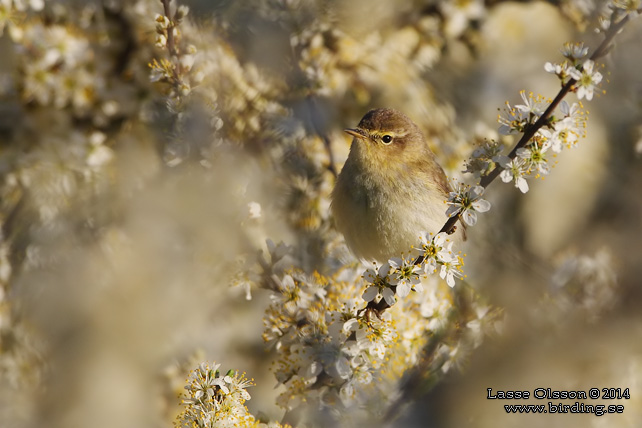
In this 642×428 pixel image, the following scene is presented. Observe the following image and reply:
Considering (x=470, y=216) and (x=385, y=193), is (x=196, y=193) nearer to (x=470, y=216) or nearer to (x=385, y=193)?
(x=385, y=193)

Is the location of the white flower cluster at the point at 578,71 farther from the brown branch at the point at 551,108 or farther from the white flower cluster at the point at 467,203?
the white flower cluster at the point at 467,203

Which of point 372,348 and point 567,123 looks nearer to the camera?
point 567,123

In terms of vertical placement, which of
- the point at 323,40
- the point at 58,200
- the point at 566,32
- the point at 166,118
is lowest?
the point at 58,200

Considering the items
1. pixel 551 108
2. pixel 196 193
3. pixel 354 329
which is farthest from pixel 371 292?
pixel 196 193

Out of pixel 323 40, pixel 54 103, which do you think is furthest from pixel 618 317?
pixel 54 103

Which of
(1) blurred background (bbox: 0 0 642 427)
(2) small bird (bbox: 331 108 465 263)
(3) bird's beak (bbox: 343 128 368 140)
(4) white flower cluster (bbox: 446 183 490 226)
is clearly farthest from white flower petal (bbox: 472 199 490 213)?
→ (1) blurred background (bbox: 0 0 642 427)

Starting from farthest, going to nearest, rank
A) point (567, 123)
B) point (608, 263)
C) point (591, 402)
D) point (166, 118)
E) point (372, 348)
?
1. point (608, 263)
2. point (591, 402)
3. point (166, 118)
4. point (372, 348)
5. point (567, 123)

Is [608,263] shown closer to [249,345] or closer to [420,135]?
[420,135]
